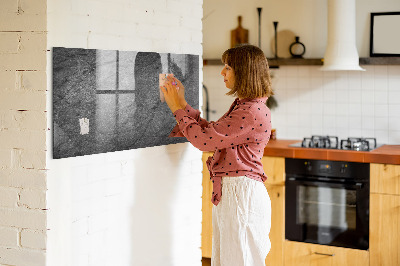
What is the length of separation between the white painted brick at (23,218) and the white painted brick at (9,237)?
0.07ft

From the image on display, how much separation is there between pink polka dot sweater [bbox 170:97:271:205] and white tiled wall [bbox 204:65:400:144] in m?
2.22

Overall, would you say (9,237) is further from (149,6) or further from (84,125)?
(149,6)

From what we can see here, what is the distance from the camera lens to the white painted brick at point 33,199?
2.29 metres

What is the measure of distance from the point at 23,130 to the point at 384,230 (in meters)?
2.74

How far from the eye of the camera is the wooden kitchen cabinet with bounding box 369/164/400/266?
4.06m

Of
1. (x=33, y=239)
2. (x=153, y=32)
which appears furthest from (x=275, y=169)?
(x=33, y=239)

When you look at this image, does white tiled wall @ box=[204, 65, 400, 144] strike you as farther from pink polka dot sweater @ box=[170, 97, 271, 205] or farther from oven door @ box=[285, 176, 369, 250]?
pink polka dot sweater @ box=[170, 97, 271, 205]

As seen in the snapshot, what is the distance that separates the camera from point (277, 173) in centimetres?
445

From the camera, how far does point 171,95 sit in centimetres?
285

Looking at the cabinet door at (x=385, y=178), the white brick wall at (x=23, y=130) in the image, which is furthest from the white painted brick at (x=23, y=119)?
the cabinet door at (x=385, y=178)

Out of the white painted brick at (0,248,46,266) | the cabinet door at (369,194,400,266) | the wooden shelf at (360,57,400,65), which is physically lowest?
the cabinet door at (369,194,400,266)

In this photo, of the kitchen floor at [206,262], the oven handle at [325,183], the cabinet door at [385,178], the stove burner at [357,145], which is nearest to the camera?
the cabinet door at [385,178]

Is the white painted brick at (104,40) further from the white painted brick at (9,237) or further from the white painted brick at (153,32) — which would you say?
the white painted brick at (9,237)

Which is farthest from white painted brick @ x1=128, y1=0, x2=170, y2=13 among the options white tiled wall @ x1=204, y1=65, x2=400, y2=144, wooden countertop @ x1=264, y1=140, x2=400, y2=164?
white tiled wall @ x1=204, y1=65, x2=400, y2=144
